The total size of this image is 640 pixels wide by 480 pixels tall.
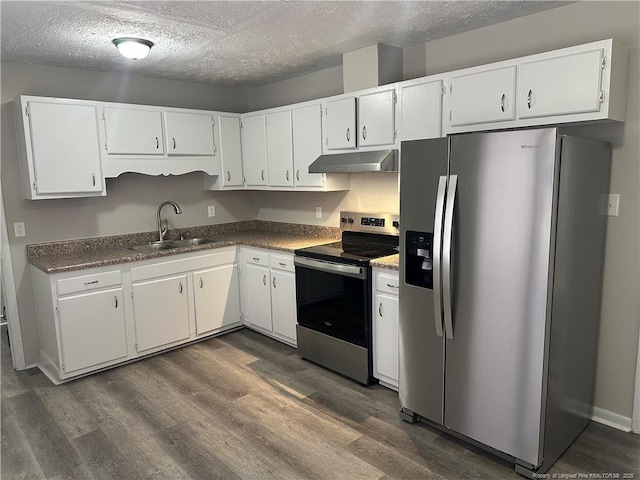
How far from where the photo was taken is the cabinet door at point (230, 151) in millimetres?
4367

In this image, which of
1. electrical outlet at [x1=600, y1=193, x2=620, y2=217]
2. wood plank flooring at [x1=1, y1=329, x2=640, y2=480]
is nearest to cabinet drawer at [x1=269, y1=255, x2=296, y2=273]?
wood plank flooring at [x1=1, y1=329, x2=640, y2=480]

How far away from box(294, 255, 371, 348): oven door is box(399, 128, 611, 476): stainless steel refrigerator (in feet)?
1.75

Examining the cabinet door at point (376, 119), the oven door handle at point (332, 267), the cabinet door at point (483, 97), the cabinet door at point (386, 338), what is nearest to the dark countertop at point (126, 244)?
the oven door handle at point (332, 267)

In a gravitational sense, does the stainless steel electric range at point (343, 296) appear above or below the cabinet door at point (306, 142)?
below

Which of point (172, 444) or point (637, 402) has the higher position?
point (637, 402)

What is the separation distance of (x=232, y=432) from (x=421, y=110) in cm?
236

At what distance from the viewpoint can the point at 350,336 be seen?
3.21 meters

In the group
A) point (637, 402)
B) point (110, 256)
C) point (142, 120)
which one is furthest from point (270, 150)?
point (637, 402)

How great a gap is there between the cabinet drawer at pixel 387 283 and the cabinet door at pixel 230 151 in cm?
214

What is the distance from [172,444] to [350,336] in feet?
4.41

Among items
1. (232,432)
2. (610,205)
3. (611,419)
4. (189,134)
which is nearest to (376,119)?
(610,205)

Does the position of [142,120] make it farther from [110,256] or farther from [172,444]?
[172,444]

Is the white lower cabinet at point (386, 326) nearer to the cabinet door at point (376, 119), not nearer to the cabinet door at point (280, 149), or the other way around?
the cabinet door at point (376, 119)

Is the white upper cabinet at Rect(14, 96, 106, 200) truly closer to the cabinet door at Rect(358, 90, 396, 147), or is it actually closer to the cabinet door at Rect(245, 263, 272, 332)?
the cabinet door at Rect(245, 263, 272, 332)
